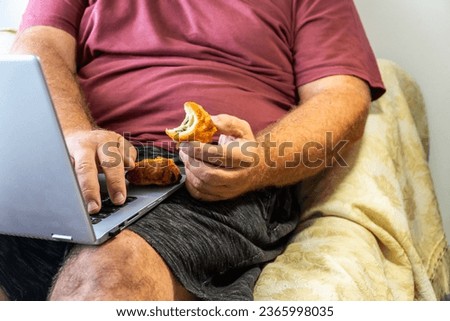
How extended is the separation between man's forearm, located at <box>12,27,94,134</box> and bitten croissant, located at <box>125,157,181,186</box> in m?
0.17

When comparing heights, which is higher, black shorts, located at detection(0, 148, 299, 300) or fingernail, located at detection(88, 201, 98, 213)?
fingernail, located at detection(88, 201, 98, 213)

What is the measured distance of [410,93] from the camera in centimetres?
157

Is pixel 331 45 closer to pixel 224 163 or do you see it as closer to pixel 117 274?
pixel 224 163

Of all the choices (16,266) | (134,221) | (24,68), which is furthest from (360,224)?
(24,68)

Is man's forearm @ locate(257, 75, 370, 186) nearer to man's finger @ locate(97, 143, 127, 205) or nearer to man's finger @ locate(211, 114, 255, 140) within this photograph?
man's finger @ locate(211, 114, 255, 140)

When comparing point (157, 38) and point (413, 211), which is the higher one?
point (157, 38)

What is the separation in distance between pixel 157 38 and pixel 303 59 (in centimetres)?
32

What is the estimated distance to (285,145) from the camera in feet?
3.44

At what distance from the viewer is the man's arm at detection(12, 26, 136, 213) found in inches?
34.3

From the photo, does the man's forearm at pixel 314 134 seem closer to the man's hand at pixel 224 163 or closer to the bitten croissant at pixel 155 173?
the man's hand at pixel 224 163

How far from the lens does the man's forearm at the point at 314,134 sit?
1.04 m

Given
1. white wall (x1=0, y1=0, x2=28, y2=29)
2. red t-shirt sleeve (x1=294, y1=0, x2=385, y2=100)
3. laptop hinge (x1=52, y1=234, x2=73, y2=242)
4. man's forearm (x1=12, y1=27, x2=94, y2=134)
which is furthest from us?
white wall (x1=0, y1=0, x2=28, y2=29)

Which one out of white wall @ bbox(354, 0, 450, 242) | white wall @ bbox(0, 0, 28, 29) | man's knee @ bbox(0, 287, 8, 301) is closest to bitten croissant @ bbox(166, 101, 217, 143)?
man's knee @ bbox(0, 287, 8, 301)
